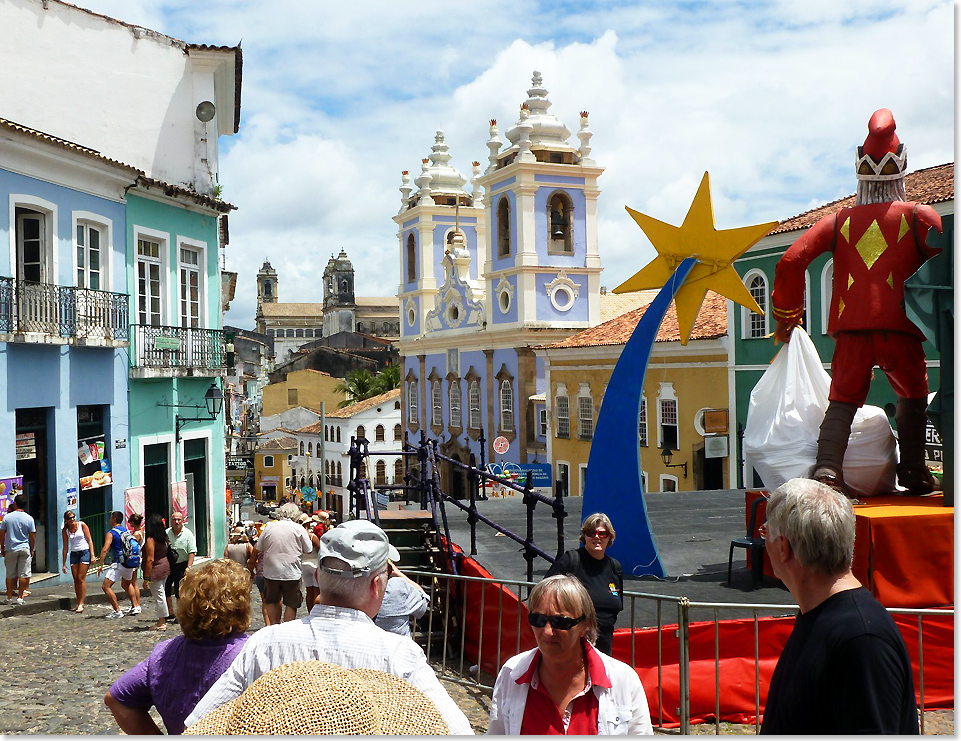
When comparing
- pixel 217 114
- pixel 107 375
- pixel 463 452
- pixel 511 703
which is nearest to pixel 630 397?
pixel 511 703

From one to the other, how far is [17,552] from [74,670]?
3488 mm

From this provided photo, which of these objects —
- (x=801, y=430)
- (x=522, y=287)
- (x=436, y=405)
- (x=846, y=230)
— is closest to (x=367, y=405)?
(x=436, y=405)

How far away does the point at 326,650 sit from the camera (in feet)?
9.80

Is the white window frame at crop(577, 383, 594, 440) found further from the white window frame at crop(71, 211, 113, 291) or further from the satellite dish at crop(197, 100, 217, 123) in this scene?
the white window frame at crop(71, 211, 113, 291)

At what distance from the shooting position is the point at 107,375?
15258 millimetres

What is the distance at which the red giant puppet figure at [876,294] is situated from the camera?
792 centimetres

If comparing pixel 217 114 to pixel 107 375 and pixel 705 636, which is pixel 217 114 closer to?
pixel 107 375

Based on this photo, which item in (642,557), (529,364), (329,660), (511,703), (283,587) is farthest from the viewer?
(529,364)

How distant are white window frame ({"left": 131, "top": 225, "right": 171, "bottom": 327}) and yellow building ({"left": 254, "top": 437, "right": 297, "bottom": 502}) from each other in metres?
43.7

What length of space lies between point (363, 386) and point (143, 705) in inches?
2524

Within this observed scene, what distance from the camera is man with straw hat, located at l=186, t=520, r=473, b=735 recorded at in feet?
9.63

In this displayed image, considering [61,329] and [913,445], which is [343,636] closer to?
[913,445]

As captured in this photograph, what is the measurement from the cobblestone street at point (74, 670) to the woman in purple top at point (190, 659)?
3.33m

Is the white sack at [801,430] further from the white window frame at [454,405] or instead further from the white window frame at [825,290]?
the white window frame at [454,405]
